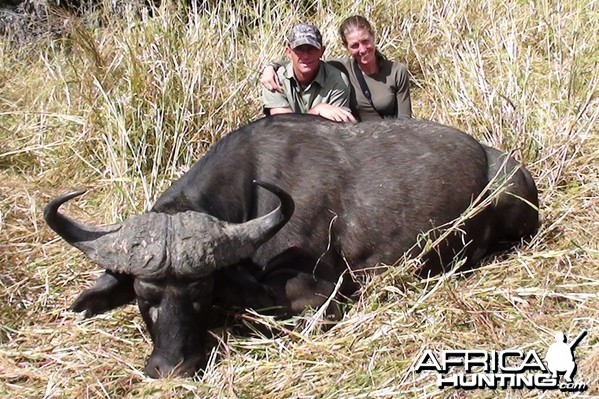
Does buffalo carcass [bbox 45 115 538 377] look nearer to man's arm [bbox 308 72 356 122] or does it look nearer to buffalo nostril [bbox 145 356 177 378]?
buffalo nostril [bbox 145 356 177 378]

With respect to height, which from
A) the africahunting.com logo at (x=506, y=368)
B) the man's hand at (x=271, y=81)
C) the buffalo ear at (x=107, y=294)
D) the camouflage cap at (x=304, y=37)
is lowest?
the africahunting.com logo at (x=506, y=368)

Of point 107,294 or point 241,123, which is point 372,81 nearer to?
point 241,123

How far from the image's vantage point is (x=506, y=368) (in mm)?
2928

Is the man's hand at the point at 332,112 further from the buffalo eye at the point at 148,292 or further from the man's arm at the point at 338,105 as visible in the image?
the buffalo eye at the point at 148,292

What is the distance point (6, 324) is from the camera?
3.74m

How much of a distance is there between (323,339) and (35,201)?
2541 millimetres

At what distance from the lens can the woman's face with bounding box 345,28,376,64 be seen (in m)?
5.45

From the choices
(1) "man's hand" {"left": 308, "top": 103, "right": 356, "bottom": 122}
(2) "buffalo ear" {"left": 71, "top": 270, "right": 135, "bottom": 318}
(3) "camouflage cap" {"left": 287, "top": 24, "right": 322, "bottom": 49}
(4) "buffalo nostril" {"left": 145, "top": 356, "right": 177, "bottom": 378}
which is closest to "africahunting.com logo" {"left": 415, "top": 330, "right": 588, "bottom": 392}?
(4) "buffalo nostril" {"left": 145, "top": 356, "right": 177, "bottom": 378}

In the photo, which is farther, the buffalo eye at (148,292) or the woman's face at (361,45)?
the woman's face at (361,45)

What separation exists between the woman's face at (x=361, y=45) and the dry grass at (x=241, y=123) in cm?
61

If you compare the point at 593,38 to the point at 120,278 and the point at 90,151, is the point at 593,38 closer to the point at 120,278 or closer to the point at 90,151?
the point at 90,151

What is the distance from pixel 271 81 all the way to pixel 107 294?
257cm

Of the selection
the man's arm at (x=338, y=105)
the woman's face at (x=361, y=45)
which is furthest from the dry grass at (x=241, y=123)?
the man's arm at (x=338, y=105)

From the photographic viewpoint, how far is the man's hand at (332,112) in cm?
495
